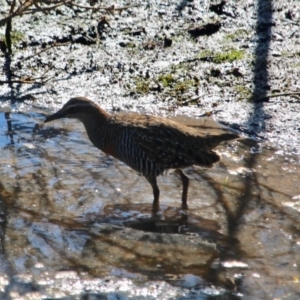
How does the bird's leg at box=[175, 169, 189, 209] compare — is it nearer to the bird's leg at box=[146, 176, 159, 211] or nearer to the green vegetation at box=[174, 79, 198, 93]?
the bird's leg at box=[146, 176, 159, 211]

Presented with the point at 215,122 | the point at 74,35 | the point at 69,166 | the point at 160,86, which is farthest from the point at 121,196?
the point at 74,35

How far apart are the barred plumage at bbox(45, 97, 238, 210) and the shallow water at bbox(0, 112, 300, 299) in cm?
26

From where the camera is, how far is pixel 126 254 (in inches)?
253

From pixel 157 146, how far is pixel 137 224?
2.55 feet

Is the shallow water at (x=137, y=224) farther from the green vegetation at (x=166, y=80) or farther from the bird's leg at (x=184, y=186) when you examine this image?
the green vegetation at (x=166, y=80)

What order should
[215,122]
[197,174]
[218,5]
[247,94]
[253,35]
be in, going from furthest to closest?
[218,5]
[253,35]
[247,94]
[215,122]
[197,174]

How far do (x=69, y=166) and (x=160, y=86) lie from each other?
2.39 meters

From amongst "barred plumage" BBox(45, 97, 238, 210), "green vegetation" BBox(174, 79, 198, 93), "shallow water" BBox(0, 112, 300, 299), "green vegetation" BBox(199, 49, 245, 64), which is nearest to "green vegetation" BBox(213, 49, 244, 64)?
"green vegetation" BBox(199, 49, 245, 64)

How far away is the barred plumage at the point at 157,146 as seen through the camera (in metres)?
7.39

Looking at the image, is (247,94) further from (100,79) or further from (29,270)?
(29,270)

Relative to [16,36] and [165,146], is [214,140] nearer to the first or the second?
[165,146]

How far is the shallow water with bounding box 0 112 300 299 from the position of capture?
597cm

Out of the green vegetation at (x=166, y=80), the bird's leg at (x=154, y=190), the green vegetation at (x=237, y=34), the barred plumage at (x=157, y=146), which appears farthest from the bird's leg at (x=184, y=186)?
the green vegetation at (x=237, y=34)

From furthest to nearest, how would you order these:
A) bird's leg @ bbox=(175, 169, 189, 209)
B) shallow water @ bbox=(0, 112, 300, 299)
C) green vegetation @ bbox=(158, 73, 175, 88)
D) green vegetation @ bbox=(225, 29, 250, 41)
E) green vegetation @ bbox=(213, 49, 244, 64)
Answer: green vegetation @ bbox=(225, 29, 250, 41)
green vegetation @ bbox=(213, 49, 244, 64)
green vegetation @ bbox=(158, 73, 175, 88)
bird's leg @ bbox=(175, 169, 189, 209)
shallow water @ bbox=(0, 112, 300, 299)
